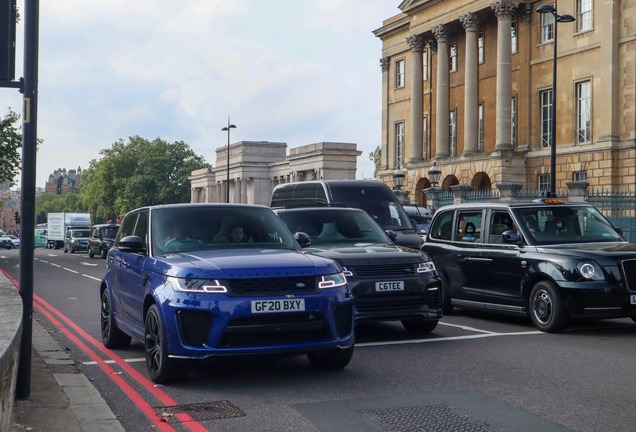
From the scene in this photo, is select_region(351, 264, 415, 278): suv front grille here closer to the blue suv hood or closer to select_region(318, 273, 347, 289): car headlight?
the blue suv hood

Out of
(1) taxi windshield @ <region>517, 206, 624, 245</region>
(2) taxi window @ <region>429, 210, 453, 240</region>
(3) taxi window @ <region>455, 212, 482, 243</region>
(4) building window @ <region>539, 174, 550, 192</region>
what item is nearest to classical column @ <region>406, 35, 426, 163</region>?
(4) building window @ <region>539, 174, 550, 192</region>

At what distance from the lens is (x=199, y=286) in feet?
21.1

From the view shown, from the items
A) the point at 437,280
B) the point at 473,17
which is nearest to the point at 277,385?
the point at 437,280

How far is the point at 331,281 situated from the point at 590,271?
4418mm

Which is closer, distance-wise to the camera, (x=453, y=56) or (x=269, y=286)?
(x=269, y=286)

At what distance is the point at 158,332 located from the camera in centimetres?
670

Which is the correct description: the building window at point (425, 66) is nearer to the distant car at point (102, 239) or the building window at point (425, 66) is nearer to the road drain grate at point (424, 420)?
the distant car at point (102, 239)

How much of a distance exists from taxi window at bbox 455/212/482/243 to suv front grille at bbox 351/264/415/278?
2.69m

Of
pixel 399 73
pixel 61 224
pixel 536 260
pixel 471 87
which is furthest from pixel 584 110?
pixel 61 224

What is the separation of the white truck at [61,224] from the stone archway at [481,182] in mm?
38438

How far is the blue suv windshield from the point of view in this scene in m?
7.62

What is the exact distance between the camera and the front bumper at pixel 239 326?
6.33 meters

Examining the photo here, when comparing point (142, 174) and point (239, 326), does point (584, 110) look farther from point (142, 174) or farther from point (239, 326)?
point (142, 174)

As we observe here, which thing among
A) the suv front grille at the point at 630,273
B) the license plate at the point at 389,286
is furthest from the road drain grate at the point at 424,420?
the suv front grille at the point at 630,273
